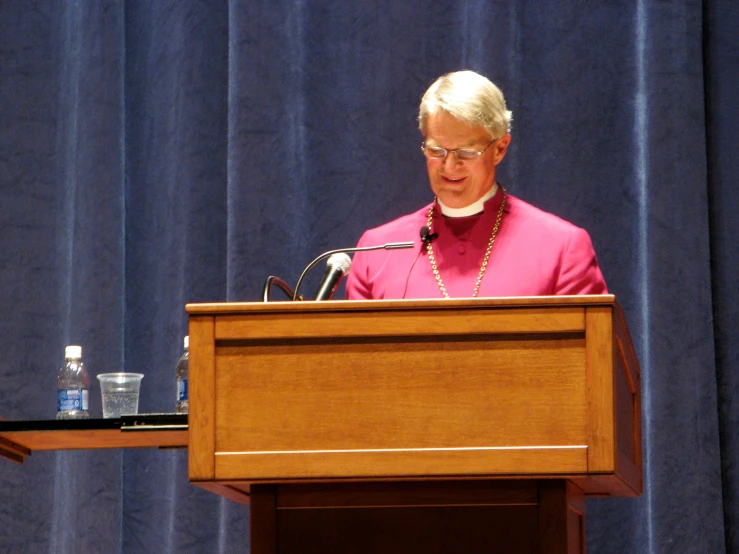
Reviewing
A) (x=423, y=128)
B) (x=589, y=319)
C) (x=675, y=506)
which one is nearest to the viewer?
(x=589, y=319)

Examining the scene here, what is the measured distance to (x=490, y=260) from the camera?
2.75 metres

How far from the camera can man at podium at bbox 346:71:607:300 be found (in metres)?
2.66

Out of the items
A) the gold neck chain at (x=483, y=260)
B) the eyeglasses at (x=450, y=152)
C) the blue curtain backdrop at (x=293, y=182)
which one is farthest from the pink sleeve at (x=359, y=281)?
the blue curtain backdrop at (x=293, y=182)

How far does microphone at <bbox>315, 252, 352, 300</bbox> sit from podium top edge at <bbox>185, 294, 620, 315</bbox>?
0.21 metres

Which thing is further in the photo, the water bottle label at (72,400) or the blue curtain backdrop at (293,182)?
the blue curtain backdrop at (293,182)

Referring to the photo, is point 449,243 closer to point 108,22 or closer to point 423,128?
point 423,128

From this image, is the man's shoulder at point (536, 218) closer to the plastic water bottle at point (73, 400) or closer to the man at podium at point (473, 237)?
the man at podium at point (473, 237)

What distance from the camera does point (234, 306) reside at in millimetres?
1831

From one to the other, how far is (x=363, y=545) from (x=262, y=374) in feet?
1.04

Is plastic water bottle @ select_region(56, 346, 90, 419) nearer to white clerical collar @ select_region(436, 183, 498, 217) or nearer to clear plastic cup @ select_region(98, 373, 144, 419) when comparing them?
clear plastic cup @ select_region(98, 373, 144, 419)

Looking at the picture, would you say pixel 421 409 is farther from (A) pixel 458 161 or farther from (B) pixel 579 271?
(A) pixel 458 161

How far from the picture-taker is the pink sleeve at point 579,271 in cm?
258

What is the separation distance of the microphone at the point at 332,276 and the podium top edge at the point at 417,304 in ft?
0.69

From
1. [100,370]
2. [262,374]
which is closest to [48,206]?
[100,370]
